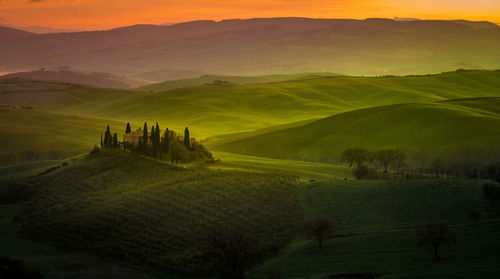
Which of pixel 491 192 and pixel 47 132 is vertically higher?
pixel 47 132

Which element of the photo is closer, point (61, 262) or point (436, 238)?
point (436, 238)

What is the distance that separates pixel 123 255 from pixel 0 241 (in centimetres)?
1562

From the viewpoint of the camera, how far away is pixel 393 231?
51.3m

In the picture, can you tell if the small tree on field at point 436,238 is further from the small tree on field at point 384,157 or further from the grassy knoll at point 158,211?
the small tree on field at point 384,157

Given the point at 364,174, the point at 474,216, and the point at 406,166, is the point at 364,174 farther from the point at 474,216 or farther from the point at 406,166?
the point at 474,216

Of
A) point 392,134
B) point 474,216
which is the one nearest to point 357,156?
point 392,134

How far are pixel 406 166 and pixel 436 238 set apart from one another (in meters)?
52.6

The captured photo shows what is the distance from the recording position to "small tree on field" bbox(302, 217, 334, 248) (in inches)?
2023

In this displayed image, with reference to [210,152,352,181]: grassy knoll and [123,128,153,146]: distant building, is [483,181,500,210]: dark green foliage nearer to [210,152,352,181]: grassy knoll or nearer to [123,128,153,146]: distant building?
[210,152,352,181]: grassy knoll

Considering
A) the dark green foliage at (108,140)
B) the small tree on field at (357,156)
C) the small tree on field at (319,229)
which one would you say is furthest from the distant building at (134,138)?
the small tree on field at (319,229)

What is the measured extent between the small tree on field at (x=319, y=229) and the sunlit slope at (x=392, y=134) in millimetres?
50586

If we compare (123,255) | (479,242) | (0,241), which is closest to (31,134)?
(0,241)

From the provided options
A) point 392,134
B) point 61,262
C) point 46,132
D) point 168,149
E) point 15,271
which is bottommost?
point 61,262

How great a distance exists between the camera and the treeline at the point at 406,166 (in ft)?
262
